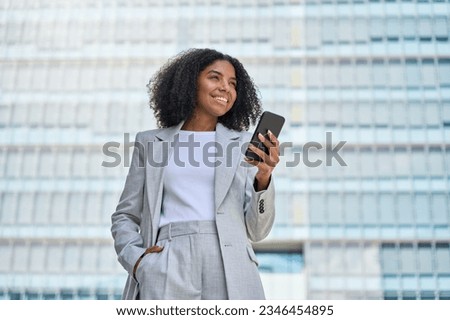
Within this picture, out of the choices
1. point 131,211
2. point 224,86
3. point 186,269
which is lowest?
point 186,269

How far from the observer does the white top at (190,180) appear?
2.01 meters

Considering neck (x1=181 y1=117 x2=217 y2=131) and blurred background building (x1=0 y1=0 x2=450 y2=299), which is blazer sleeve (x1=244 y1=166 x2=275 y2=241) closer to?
neck (x1=181 y1=117 x2=217 y2=131)

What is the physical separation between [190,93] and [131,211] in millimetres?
399

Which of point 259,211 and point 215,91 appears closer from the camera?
point 259,211

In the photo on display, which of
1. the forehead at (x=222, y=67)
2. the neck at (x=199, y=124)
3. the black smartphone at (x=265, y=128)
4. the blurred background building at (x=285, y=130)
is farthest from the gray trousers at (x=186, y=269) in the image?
the blurred background building at (x=285, y=130)

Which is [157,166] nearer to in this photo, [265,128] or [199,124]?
[199,124]

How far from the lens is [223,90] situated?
7.23 ft

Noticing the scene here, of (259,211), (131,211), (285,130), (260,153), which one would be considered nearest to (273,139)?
(260,153)

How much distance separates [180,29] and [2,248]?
35.7 feet

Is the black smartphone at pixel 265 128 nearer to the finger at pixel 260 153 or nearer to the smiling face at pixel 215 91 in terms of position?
the finger at pixel 260 153

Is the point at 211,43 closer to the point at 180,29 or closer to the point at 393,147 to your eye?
the point at 180,29

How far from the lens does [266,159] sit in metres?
1.95

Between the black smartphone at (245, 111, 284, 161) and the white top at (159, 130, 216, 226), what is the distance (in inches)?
6.2

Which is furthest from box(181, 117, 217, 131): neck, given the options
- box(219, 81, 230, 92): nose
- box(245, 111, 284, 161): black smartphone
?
box(245, 111, 284, 161): black smartphone
